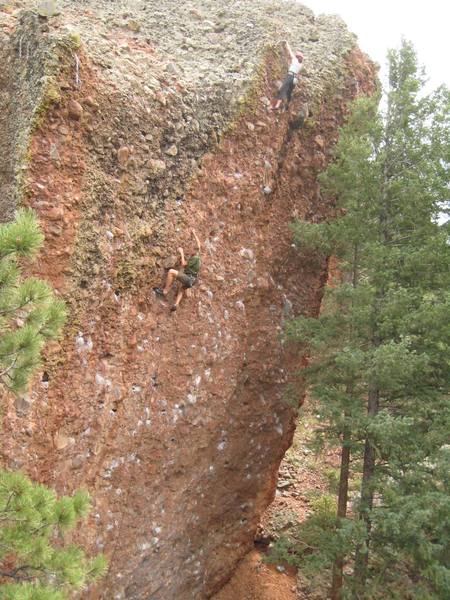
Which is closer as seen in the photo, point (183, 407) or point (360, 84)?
point (183, 407)

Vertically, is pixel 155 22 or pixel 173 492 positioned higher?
pixel 155 22

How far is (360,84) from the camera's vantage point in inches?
573

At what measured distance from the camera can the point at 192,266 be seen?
1034 centimetres

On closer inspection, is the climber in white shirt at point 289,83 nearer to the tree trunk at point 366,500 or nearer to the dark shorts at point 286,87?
the dark shorts at point 286,87

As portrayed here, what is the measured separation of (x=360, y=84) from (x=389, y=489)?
10.8m

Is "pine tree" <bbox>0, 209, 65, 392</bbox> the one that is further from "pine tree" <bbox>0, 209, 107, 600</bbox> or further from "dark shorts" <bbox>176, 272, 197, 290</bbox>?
"dark shorts" <bbox>176, 272, 197, 290</bbox>

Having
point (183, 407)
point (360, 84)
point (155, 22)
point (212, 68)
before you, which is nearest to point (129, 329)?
point (183, 407)

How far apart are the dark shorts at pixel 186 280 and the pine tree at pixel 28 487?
477 centimetres

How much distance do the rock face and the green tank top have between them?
38cm

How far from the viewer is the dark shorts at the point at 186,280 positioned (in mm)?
10219

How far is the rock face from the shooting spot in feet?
28.9

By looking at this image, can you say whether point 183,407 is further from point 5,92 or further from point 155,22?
point 155,22

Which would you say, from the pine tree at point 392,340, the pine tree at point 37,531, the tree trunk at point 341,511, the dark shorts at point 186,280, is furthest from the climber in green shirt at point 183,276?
the pine tree at point 37,531

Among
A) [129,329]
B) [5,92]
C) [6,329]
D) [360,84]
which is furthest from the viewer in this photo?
[360,84]
